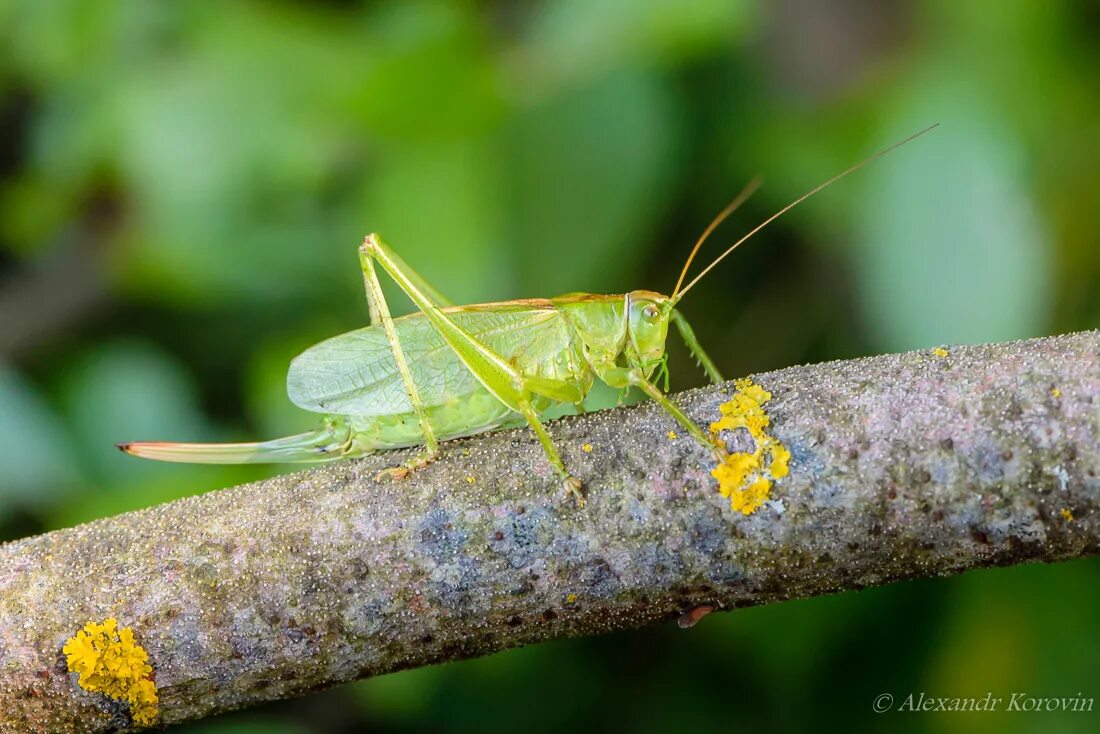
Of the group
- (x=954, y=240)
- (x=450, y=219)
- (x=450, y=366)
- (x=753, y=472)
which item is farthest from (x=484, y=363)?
(x=954, y=240)

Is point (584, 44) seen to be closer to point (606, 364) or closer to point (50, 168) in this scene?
point (606, 364)

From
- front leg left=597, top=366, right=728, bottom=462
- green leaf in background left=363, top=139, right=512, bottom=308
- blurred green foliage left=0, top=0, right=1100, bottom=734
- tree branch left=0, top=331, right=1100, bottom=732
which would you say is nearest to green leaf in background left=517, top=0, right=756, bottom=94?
blurred green foliage left=0, top=0, right=1100, bottom=734

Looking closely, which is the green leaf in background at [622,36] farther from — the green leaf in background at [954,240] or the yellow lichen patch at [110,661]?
the yellow lichen patch at [110,661]

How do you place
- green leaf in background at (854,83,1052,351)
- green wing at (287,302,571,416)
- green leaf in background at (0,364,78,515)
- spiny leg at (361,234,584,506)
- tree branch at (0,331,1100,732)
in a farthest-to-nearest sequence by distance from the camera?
green leaf in background at (0,364,78,515), green leaf in background at (854,83,1052,351), green wing at (287,302,571,416), spiny leg at (361,234,584,506), tree branch at (0,331,1100,732)

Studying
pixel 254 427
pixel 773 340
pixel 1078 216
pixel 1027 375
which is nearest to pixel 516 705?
pixel 254 427

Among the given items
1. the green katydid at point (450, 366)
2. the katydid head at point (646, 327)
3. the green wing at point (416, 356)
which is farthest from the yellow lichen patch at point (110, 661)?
the katydid head at point (646, 327)

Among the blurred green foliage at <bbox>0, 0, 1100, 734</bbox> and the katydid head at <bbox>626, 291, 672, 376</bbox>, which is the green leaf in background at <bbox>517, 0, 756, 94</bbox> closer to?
the blurred green foliage at <bbox>0, 0, 1100, 734</bbox>

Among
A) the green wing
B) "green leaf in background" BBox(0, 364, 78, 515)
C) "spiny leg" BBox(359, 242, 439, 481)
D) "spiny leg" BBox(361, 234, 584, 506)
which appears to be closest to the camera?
"spiny leg" BBox(359, 242, 439, 481)

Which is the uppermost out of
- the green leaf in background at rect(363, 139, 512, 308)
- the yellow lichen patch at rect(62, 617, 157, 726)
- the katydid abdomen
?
the green leaf in background at rect(363, 139, 512, 308)
